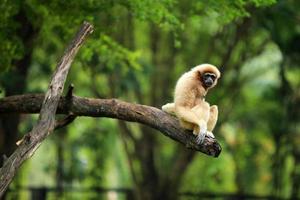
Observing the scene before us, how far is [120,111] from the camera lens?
27.7ft

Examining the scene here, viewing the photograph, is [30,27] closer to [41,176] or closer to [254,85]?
[254,85]

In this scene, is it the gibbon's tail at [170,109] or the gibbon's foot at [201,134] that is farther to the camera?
the gibbon's tail at [170,109]

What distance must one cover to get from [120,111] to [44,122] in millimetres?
934

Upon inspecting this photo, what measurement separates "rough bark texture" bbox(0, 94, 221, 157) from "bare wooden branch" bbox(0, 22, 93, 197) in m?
0.33

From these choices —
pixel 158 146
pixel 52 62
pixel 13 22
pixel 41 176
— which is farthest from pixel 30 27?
pixel 41 176

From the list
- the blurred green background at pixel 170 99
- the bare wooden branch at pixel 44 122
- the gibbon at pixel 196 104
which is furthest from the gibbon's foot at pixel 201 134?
the blurred green background at pixel 170 99

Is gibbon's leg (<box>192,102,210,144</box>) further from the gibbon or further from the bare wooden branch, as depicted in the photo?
the bare wooden branch

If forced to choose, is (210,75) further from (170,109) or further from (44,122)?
(44,122)

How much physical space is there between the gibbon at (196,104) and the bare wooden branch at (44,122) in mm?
1299

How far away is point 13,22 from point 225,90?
7.82 meters

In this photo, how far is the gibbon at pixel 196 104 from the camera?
787 centimetres

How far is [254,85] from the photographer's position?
63.2ft

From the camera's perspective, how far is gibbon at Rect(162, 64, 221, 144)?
7.87 metres

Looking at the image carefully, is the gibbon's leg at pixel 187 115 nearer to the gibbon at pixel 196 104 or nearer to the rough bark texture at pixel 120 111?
the gibbon at pixel 196 104
